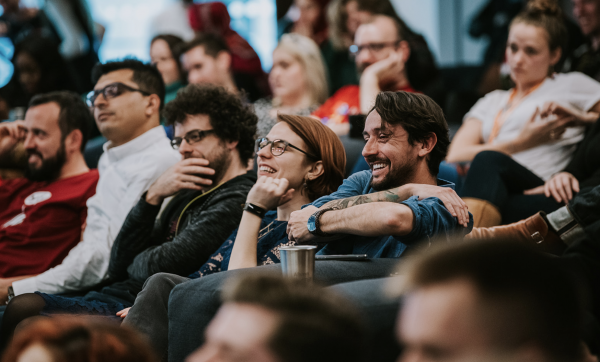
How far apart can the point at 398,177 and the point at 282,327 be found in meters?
1.13

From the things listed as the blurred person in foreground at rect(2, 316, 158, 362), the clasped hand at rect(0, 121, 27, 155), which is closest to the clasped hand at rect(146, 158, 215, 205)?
the clasped hand at rect(0, 121, 27, 155)

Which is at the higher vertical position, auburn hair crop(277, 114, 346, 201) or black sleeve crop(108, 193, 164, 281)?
auburn hair crop(277, 114, 346, 201)

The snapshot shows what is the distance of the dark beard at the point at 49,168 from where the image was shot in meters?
3.02

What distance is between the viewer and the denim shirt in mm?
1672

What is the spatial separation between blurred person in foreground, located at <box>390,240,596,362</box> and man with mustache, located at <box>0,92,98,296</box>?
7.22ft

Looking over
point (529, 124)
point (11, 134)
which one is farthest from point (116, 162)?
point (529, 124)

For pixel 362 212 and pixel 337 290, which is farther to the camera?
pixel 362 212

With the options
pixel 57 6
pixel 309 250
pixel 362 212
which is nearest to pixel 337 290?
pixel 309 250

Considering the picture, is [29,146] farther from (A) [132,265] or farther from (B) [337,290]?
(B) [337,290]

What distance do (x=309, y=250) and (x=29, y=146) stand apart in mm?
2090

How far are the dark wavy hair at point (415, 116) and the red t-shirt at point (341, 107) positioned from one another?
195 cm

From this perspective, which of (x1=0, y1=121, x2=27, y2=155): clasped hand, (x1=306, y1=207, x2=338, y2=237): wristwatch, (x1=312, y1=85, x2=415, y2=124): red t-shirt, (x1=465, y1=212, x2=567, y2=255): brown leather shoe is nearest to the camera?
(x1=306, y1=207, x2=338, y2=237): wristwatch

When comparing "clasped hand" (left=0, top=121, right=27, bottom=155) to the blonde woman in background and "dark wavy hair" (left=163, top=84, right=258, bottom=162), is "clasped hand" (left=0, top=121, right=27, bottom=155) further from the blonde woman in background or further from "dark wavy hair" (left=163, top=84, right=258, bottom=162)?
the blonde woman in background

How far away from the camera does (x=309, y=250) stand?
1.46 m
